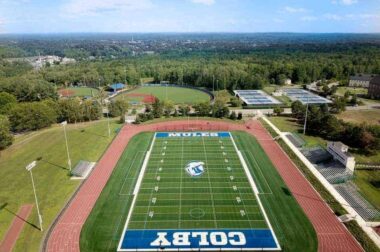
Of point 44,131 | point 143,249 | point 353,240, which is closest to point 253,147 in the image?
point 353,240

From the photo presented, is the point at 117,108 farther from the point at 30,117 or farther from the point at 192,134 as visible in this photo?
the point at 192,134

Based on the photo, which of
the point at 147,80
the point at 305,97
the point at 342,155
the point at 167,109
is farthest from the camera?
the point at 147,80

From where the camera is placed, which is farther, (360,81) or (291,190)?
(360,81)

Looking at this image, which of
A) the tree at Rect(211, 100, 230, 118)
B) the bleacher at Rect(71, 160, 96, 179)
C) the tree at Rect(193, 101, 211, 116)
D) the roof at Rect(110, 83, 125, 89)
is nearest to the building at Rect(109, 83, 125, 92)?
the roof at Rect(110, 83, 125, 89)

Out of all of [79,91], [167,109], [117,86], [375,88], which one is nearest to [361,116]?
[375,88]

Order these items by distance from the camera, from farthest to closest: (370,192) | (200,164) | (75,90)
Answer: (75,90) → (200,164) → (370,192)

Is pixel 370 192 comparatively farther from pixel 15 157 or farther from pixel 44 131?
pixel 44 131

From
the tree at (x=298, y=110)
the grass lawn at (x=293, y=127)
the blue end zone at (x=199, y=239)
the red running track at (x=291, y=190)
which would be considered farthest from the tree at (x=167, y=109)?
the blue end zone at (x=199, y=239)
